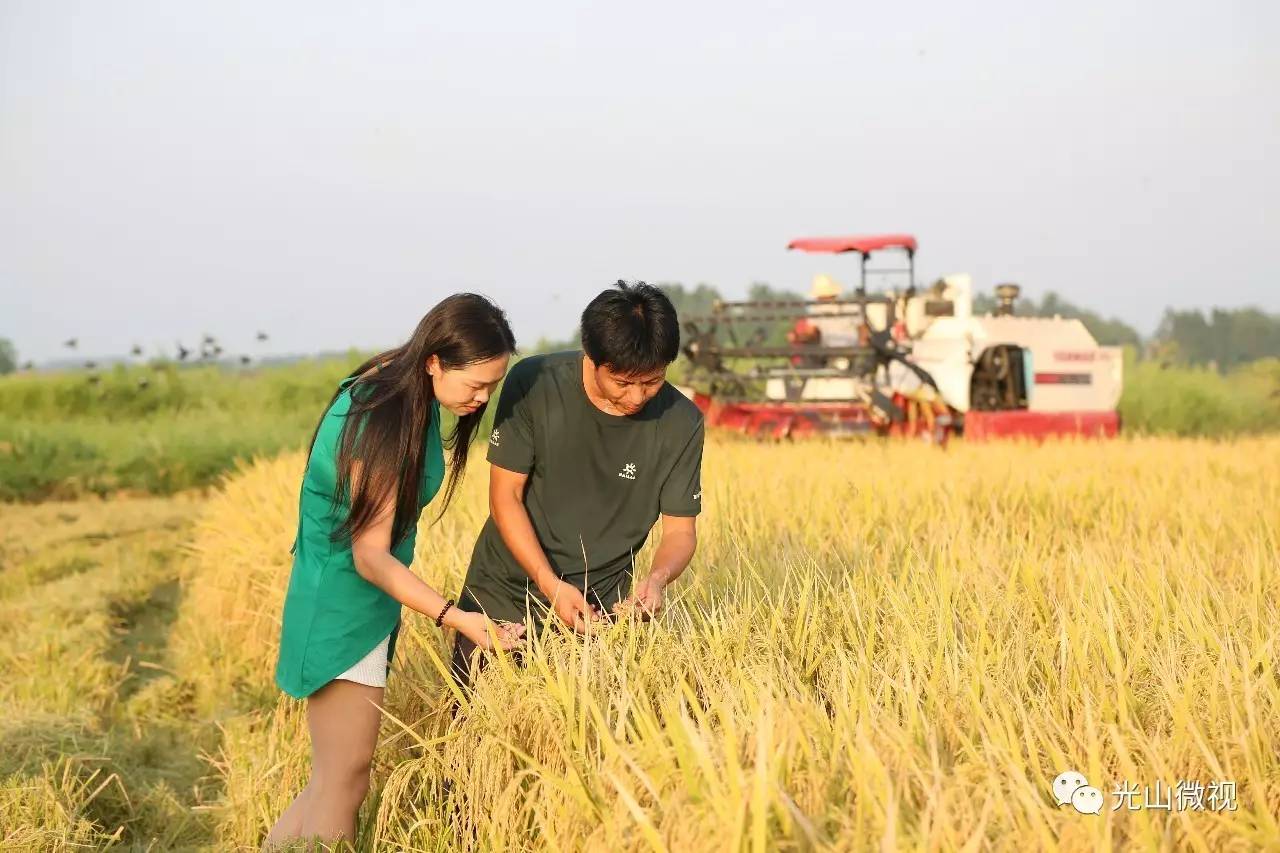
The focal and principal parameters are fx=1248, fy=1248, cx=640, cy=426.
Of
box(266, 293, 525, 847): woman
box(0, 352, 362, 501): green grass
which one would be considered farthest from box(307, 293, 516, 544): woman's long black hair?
box(0, 352, 362, 501): green grass

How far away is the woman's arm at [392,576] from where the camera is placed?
2551 millimetres

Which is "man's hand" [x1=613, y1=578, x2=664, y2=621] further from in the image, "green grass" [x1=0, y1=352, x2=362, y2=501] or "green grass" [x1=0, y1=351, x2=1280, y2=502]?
"green grass" [x1=0, y1=351, x2=1280, y2=502]

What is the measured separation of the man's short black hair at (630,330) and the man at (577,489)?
18cm

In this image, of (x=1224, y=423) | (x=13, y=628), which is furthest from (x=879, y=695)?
(x=1224, y=423)

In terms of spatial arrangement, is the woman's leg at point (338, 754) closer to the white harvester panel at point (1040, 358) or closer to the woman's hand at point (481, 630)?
the woman's hand at point (481, 630)

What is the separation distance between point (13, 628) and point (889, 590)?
474 centimetres

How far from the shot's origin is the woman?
2.57m

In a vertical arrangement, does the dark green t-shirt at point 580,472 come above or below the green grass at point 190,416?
above

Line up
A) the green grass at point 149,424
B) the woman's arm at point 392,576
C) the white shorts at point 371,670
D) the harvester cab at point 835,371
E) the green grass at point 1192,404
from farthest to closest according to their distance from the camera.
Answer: the green grass at point 1192,404
the green grass at point 149,424
the harvester cab at point 835,371
the white shorts at point 371,670
the woman's arm at point 392,576

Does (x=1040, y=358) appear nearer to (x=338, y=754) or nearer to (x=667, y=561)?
(x=667, y=561)

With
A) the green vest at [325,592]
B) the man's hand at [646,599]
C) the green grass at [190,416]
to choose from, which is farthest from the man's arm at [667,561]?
the green grass at [190,416]

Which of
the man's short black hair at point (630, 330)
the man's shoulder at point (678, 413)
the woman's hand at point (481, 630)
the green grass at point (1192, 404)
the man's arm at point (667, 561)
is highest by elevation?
the man's short black hair at point (630, 330)

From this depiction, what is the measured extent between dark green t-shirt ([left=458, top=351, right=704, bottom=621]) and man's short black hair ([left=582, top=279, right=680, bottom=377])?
30 cm

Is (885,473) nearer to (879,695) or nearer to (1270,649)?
(1270,649)
